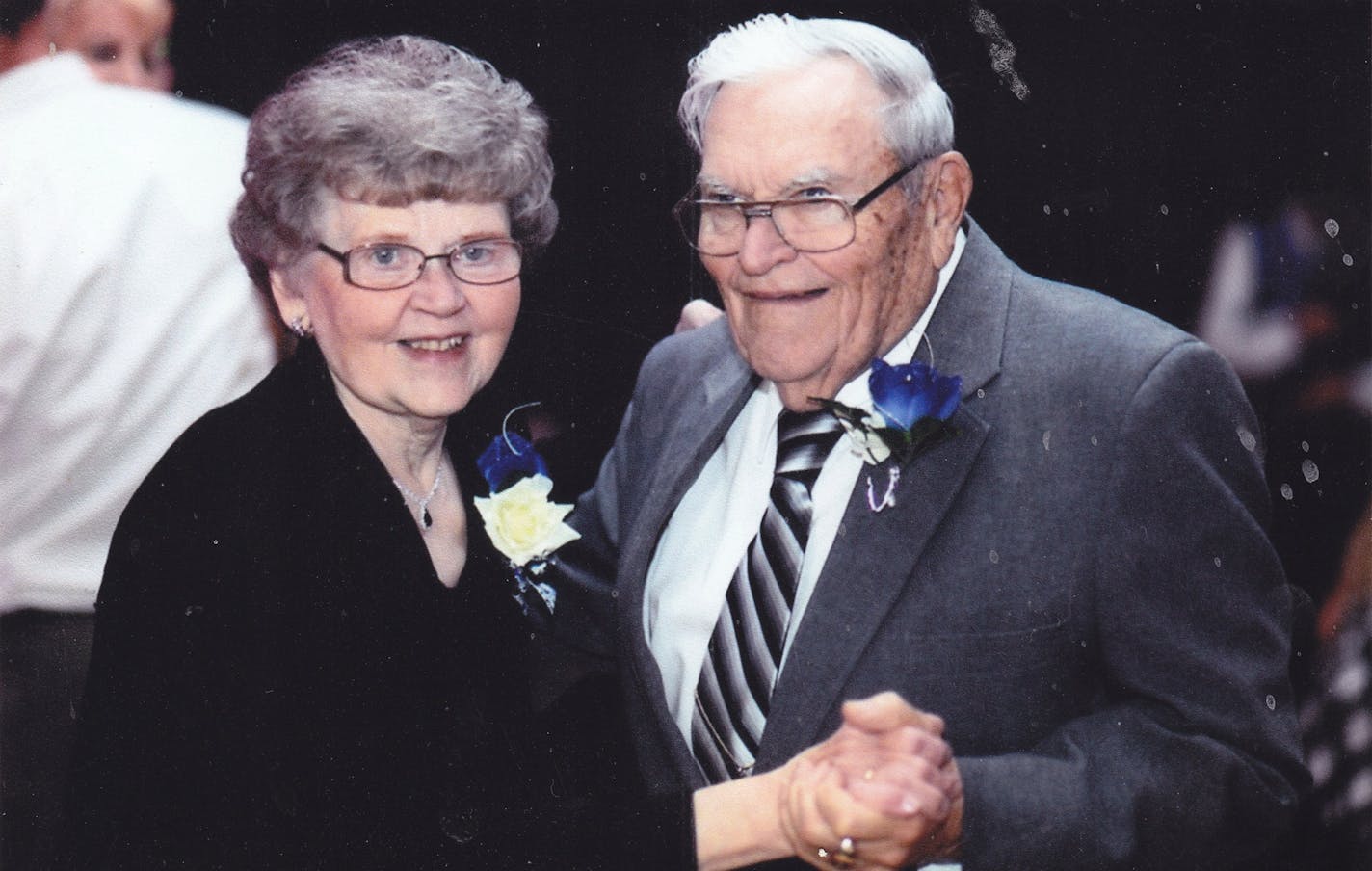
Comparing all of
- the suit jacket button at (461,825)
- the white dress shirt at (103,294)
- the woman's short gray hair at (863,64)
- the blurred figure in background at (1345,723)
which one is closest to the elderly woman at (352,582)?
the suit jacket button at (461,825)

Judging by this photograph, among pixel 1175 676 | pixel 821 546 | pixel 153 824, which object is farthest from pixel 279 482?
pixel 1175 676

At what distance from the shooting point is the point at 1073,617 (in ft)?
6.32

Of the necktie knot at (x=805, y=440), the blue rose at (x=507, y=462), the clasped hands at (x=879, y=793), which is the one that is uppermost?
the necktie knot at (x=805, y=440)

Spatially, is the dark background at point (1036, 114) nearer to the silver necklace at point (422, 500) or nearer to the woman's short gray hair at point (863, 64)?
the woman's short gray hair at point (863, 64)

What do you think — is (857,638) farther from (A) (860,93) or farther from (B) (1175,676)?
(A) (860,93)

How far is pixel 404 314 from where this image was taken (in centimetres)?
211

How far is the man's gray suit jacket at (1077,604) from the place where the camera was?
74.5 inches

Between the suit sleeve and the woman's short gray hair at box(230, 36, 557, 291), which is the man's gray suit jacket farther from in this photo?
the woman's short gray hair at box(230, 36, 557, 291)

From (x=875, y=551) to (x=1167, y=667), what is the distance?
446mm

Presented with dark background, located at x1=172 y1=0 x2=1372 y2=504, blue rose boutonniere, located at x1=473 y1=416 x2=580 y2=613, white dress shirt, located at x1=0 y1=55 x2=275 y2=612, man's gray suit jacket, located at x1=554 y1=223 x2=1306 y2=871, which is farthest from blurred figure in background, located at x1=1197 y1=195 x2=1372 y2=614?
white dress shirt, located at x1=0 y1=55 x2=275 y2=612

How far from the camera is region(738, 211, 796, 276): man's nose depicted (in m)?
2.03

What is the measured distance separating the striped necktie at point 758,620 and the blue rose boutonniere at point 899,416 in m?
0.10

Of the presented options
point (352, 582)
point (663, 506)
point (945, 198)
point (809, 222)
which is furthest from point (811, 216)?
point (352, 582)

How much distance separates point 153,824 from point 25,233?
103 cm
